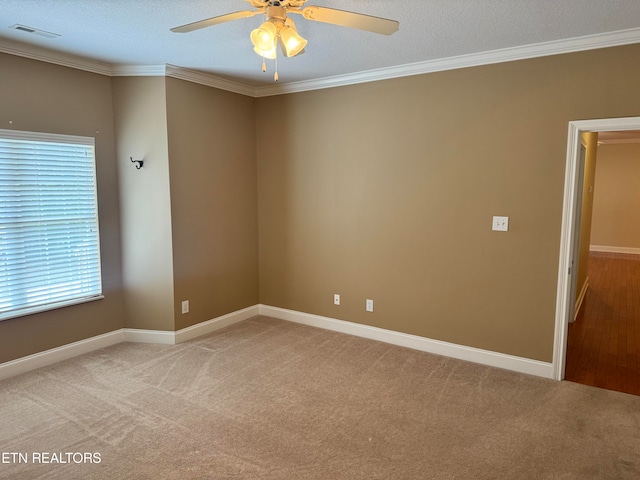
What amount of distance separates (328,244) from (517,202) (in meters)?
1.91

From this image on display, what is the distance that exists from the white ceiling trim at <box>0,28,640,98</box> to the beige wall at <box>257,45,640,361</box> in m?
0.07

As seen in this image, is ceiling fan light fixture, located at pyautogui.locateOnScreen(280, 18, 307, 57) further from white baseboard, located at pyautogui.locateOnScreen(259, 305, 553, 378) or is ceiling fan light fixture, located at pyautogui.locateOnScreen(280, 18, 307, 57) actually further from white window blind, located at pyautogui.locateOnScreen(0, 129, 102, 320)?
white baseboard, located at pyautogui.locateOnScreen(259, 305, 553, 378)

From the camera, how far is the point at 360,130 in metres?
4.21

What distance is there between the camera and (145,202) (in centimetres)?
405

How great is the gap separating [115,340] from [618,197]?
10.3 meters

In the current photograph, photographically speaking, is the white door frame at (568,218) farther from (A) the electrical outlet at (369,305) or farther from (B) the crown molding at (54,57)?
(B) the crown molding at (54,57)

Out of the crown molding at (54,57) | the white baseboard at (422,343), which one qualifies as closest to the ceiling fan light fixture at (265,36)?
the crown molding at (54,57)

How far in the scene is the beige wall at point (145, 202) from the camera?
13.0 feet

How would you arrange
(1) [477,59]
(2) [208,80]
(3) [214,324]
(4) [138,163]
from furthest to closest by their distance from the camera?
(3) [214,324] → (2) [208,80] → (4) [138,163] → (1) [477,59]

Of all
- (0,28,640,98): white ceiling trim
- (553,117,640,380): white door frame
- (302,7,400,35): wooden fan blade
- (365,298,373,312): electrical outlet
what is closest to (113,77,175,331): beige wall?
(0,28,640,98): white ceiling trim

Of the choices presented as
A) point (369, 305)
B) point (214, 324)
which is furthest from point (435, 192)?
point (214, 324)

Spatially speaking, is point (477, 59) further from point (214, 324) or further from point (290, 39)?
point (214, 324)

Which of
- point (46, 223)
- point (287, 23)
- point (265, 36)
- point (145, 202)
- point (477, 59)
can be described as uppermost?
point (477, 59)

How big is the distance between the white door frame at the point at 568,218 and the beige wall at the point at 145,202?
11.1ft
